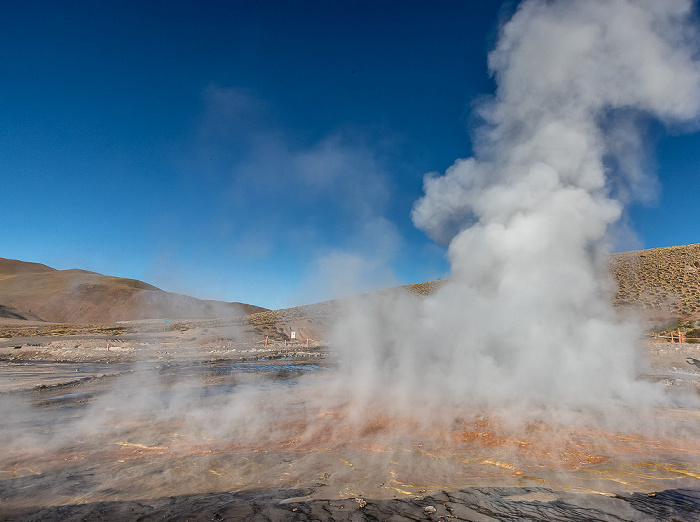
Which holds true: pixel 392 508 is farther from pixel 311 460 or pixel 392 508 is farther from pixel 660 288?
pixel 660 288

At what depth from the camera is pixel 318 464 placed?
4.70 m

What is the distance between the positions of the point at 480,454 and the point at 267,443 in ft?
10.0

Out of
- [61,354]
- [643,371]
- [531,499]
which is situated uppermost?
[643,371]

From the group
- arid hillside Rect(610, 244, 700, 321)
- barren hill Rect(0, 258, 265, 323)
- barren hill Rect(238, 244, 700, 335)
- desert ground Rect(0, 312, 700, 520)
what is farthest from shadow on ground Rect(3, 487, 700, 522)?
barren hill Rect(0, 258, 265, 323)

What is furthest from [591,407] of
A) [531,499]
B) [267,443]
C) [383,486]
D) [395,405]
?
[267,443]

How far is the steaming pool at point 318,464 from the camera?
3.61 m

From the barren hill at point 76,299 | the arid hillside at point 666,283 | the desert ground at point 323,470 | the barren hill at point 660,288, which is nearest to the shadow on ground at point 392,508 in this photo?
the desert ground at point 323,470

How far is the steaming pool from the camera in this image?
3611mm

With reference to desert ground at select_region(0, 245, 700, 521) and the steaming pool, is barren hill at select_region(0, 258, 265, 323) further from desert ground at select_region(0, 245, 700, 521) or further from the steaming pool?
the steaming pool

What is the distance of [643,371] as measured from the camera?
492 inches

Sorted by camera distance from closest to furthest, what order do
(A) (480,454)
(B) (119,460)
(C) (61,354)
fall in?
(B) (119,460), (A) (480,454), (C) (61,354)

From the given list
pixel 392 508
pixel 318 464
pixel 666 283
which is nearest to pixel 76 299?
pixel 318 464

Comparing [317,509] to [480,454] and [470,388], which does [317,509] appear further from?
[470,388]

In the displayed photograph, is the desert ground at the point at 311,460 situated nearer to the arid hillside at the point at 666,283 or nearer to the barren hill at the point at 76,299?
the arid hillside at the point at 666,283
